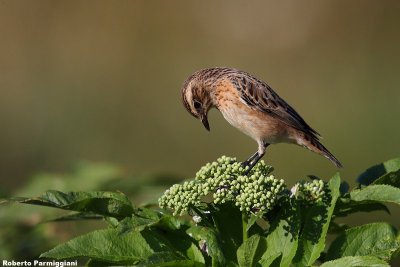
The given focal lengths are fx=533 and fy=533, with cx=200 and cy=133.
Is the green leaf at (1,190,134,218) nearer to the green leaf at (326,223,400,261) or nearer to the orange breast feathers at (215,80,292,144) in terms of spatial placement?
the green leaf at (326,223,400,261)

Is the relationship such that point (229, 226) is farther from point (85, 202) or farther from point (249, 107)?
point (249, 107)

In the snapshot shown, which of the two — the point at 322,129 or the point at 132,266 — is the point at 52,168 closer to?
the point at 322,129

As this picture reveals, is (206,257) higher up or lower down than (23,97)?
lower down

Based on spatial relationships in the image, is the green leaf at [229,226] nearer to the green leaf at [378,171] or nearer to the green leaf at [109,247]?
the green leaf at [109,247]

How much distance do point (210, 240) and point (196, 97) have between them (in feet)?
7.17

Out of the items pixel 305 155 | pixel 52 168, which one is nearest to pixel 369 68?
pixel 305 155

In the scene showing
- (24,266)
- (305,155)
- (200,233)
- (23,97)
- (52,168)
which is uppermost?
(23,97)

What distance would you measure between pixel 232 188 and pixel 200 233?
17cm

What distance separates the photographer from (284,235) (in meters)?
1.67

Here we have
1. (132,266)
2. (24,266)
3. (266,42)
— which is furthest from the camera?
(266,42)

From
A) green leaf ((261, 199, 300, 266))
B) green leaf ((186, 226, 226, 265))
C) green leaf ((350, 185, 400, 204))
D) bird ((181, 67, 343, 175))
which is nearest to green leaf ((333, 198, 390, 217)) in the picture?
green leaf ((350, 185, 400, 204))

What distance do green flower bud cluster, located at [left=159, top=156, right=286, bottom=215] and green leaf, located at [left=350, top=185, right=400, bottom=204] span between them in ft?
0.78

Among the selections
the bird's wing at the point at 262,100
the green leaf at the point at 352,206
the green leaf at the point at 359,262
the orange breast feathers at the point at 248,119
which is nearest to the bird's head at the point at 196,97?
the orange breast feathers at the point at 248,119

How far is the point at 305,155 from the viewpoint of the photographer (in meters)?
6.26
